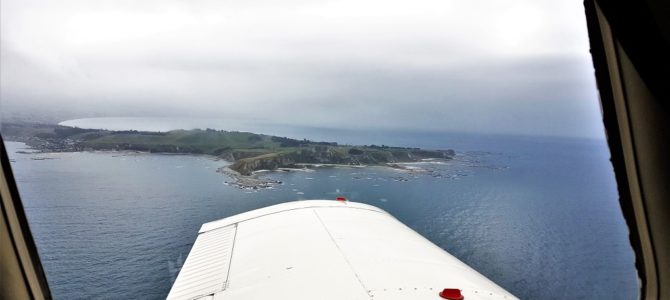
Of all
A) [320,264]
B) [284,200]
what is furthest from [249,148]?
[320,264]

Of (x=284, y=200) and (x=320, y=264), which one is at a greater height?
(x=320, y=264)

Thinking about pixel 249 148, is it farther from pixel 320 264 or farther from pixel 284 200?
pixel 320 264

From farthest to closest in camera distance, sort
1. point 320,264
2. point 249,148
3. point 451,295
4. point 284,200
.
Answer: point 249,148 < point 284,200 < point 320,264 < point 451,295

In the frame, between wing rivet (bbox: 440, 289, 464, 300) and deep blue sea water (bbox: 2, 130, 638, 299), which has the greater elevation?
wing rivet (bbox: 440, 289, 464, 300)

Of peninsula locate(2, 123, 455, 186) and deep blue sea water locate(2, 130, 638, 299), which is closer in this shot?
deep blue sea water locate(2, 130, 638, 299)

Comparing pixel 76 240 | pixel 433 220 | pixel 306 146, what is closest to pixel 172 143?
pixel 306 146

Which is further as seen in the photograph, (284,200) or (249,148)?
(249,148)

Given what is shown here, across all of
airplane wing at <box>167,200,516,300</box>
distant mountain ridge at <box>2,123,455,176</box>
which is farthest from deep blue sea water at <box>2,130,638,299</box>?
airplane wing at <box>167,200,516,300</box>

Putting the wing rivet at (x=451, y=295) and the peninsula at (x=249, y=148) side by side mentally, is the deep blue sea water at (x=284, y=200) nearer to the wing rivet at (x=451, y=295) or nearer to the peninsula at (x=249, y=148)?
the peninsula at (x=249, y=148)

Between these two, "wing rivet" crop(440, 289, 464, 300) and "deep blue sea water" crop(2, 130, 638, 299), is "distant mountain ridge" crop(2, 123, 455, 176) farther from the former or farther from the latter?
"wing rivet" crop(440, 289, 464, 300)
